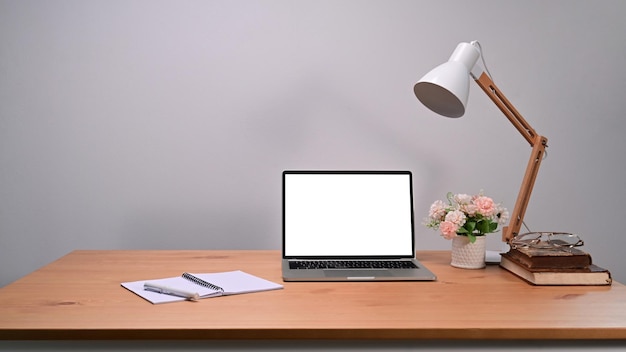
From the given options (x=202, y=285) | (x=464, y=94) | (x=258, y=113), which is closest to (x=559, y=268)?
(x=464, y=94)

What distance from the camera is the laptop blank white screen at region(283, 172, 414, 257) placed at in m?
1.85

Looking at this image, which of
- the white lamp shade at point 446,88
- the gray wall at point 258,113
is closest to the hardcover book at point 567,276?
the white lamp shade at point 446,88

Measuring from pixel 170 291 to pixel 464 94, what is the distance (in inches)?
34.2

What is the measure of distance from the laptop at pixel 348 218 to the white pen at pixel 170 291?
43 centimetres

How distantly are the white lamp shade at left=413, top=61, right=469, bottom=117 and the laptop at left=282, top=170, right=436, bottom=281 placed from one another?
22 centimetres

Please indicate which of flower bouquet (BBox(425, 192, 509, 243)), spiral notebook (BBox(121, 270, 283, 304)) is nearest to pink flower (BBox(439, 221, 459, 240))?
flower bouquet (BBox(425, 192, 509, 243))

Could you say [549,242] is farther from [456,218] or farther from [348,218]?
[348,218]

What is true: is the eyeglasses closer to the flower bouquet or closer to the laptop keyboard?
the flower bouquet

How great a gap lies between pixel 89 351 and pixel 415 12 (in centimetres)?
152

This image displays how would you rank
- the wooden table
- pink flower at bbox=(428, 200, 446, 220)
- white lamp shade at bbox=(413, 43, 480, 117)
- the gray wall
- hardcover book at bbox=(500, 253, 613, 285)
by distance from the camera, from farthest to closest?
the gray wall < pink flower at bbox=(428, 200, 446, 220) < white lamp shade at bbox=(413, 43, 480, 117) < hardcover book at bbox=(500, 253, 613, 285) < the wooden table

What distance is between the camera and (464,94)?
1721mm

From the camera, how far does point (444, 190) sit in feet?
7.57

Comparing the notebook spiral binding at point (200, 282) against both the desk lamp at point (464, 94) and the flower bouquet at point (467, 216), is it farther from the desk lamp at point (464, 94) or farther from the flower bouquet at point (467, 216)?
the desk lamp at point (464, 94)

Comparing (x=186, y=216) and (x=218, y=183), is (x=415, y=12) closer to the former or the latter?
(x=218, y=183)
